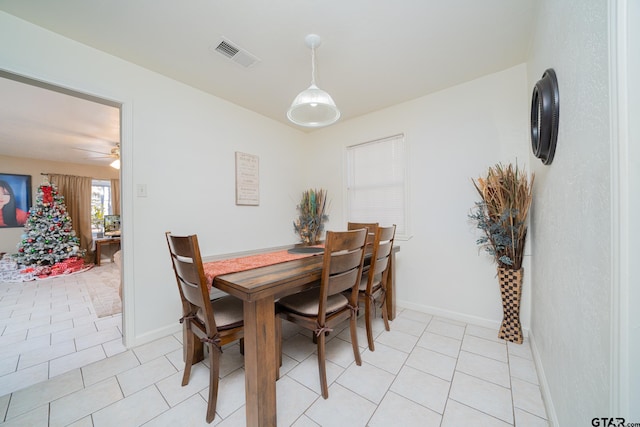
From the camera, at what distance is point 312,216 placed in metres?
3.41

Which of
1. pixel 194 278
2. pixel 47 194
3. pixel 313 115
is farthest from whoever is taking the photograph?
pixel 47 194

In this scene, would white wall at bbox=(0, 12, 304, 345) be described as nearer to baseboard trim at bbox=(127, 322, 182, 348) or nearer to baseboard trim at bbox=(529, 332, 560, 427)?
baseboard trim at bbox=(127, 322, 182, 348)

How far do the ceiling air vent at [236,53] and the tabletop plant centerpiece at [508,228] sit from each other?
2.29 m

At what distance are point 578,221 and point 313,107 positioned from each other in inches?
68.3

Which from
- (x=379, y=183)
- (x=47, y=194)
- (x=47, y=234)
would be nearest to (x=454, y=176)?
(x=379, y=183)

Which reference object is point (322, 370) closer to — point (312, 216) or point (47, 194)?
point (312, 216)

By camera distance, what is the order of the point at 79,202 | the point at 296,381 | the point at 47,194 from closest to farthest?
the point at 296,381 < the point at 47,194 < the point at 79,202

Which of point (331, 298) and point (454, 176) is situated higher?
point (454, 176)

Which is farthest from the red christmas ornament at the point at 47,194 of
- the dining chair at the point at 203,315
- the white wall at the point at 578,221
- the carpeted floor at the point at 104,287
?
the white wall at the point at 578,221

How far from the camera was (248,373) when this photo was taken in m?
1.14

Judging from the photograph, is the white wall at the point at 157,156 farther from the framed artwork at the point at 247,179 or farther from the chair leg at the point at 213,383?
the chair leg at the point at 213,383

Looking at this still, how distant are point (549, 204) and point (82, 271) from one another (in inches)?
272

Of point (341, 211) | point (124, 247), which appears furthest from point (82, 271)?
point (341, 211)

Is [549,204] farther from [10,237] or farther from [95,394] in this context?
[10,237]
